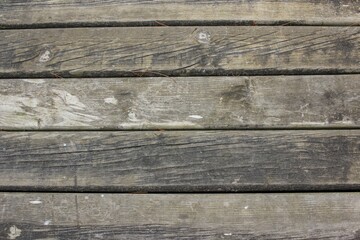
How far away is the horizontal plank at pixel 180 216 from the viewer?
1.12 metres

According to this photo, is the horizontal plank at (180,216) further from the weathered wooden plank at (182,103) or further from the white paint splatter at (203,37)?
the white paint splatter at (203,37)

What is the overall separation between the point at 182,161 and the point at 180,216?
0.14 m

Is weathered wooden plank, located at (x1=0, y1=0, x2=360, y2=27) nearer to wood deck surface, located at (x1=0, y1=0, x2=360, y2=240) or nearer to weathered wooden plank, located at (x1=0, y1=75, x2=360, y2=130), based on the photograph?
wood deck surface, located at (x1=0, y1=0, x2=360, y2=240)

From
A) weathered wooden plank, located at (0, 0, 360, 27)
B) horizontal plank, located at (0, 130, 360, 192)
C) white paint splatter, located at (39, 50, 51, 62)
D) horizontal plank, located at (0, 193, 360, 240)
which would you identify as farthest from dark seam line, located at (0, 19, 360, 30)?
horizontal plank, located at (0, 193, 360, 240)

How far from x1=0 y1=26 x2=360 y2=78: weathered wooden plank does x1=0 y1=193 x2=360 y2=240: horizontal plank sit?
1.21ft

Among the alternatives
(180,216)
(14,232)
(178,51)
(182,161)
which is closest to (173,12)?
(178,51)

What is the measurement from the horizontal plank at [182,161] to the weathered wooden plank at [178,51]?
0.20m

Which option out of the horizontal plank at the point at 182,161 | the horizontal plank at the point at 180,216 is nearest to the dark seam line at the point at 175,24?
the horizontal plank at the point at 182,161

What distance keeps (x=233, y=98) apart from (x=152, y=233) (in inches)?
16.8

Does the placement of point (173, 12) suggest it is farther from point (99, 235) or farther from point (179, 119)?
point (99, 235)

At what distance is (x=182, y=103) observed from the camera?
4.12 ft

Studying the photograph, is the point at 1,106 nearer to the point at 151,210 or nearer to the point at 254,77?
the point at 151,210

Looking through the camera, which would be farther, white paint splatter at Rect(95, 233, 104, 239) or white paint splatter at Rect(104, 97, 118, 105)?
white paint splatter at Rect(104, 97, 118, 105)

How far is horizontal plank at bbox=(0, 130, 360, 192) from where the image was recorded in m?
Answer: 1.17
